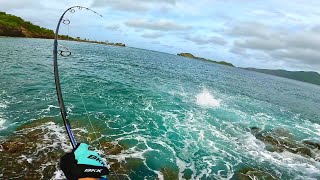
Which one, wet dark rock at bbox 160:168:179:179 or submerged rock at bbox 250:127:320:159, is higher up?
submerged rock at bbox 250:127:320:159

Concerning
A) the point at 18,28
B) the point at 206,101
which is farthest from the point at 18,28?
the point at 206,101

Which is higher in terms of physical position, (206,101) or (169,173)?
(206,101)

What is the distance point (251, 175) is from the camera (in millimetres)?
16531

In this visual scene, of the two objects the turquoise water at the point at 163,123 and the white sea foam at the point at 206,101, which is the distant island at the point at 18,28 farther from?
the white sea foam at the point at 206,101

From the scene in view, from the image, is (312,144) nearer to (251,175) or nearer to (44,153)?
(251,175)

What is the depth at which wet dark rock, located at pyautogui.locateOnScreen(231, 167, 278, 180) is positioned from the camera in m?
16.2

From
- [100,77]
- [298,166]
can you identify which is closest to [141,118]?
[298,166]

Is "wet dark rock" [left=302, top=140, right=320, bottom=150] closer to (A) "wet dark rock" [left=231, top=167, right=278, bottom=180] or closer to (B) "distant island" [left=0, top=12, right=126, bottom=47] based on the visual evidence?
(A) "wet dark rock" [left=231, top=167, right=278, bottom=180]

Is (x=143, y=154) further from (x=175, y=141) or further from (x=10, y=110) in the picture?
(x=10, y=110)

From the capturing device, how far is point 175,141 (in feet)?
65.0

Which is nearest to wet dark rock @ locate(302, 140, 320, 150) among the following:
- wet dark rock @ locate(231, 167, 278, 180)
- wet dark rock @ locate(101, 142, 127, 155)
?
wet dark rock @ locate(231, 167, 278, 180)

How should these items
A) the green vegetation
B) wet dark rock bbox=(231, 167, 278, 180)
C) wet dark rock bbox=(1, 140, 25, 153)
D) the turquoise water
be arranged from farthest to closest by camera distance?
the green vegetation, the turquoise water, wet dark rock bbox=(231, 167, 278, 180), wet dark rock bbox=(1, 140, 25, 153)

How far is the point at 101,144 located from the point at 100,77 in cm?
2231

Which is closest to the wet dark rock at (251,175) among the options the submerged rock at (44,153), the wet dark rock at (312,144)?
the submerged rock at (44,153)
